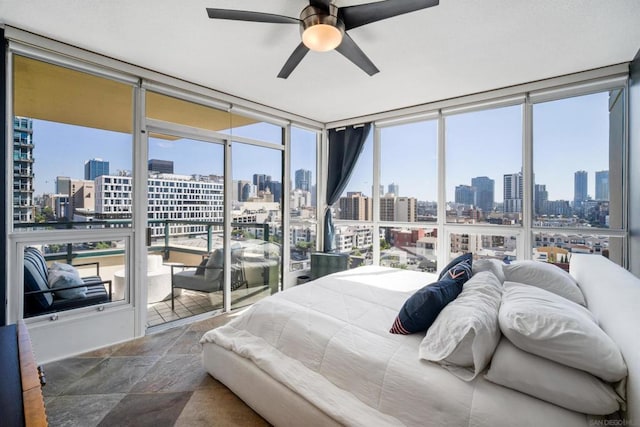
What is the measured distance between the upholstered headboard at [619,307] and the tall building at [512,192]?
137 centimetres

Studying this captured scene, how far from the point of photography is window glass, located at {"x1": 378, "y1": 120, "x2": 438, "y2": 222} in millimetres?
4051

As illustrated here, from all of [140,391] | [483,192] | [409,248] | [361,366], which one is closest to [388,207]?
[409,248]

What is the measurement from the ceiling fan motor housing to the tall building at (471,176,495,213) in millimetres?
2658

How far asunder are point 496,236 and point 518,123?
1.35 meters

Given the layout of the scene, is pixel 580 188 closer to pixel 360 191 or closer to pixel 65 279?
pixel 360 191

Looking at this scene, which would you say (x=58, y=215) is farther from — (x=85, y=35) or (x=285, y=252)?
(x=285, y=252)

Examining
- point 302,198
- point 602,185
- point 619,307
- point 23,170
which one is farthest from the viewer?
point 302,198

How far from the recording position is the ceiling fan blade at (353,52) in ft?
6.59

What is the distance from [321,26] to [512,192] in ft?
9.53

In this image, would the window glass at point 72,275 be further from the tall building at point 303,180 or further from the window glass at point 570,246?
the window glass at point 570,246

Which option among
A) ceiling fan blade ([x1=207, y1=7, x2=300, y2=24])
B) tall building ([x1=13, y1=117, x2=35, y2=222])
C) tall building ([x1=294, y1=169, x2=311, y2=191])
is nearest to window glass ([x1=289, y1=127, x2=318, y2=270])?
tall building ([x1=294, y1=169, x2=311, y2=191])

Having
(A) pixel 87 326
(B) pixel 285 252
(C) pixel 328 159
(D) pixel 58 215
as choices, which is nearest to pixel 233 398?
(A) pixel 87 326

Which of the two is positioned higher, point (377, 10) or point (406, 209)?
point (377, 10)

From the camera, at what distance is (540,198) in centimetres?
327
